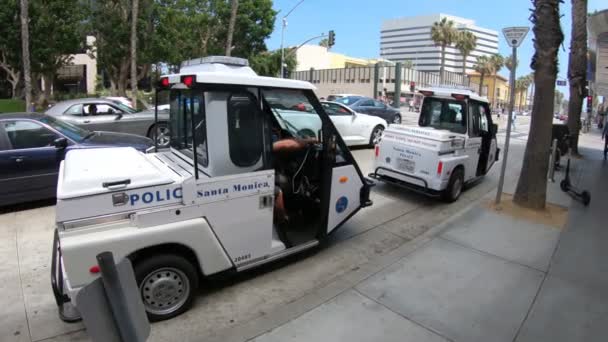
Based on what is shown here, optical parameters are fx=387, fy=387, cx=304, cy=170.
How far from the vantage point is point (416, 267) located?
4.41 m

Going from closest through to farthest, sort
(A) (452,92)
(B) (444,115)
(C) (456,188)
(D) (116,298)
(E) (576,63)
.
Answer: (D) (116,298)
(C) (456,188)
(A) (452,92)
(B) (444,115)
(E) (576,63)

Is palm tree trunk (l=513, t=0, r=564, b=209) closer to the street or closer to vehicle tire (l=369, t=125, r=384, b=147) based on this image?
the street

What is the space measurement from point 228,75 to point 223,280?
2104 mm

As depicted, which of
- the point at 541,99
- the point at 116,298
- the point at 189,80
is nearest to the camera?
the point at 116,298

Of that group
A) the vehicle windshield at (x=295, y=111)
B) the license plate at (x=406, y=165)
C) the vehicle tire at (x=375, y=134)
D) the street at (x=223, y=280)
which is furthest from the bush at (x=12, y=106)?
the license plate at (x=406, y=165)

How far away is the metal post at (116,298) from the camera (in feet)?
4.48

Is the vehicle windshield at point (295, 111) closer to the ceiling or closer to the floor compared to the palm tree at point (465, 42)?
closer to the floor

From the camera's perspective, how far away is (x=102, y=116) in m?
9.80

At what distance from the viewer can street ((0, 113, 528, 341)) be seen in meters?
3.32

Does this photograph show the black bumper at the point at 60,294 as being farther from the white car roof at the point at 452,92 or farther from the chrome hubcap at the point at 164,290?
the white car roof at the point at 452,92

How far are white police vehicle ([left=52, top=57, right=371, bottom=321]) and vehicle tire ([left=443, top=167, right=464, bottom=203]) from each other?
3516 mm

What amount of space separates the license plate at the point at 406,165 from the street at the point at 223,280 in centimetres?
75

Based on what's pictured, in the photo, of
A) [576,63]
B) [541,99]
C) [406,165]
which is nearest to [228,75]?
[406,165]

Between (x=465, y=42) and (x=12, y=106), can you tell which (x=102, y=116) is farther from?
(x=465, y=42)
